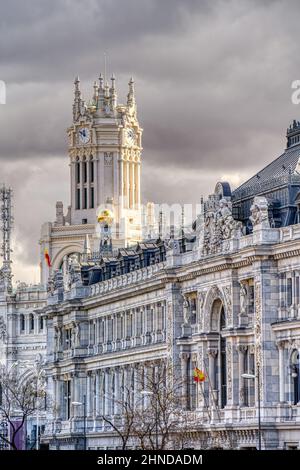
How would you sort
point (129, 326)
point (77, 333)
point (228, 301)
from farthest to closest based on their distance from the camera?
point (77, 333), point (129, 326), point (228, 301)

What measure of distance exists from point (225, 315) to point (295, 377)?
10.3 metres

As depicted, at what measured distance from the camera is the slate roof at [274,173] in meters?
126

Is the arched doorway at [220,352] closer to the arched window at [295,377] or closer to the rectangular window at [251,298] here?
the rectangular window at [251,298]

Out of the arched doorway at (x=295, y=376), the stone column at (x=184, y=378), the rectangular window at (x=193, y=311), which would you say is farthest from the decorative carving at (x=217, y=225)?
the arched doorway at (x=295, y=376)

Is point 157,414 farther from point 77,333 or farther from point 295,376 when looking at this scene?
point 77,333

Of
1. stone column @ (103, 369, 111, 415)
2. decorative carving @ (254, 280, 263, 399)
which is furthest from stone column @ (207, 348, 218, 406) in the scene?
stone column @ (103, 369, 111, 415)

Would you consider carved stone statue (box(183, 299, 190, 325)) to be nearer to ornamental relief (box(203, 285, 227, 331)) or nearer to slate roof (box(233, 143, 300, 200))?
ornamental relief (box(203, 285, 227, 331))

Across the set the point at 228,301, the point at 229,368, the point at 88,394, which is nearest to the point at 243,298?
the point at 228,301

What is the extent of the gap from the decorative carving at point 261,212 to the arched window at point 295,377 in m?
8.52

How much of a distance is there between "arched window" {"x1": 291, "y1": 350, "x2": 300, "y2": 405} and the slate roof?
41.0ft

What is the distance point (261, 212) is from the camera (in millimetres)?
120312

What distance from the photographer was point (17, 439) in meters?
196

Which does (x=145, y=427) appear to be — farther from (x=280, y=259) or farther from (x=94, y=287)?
(x=94, y=287)
